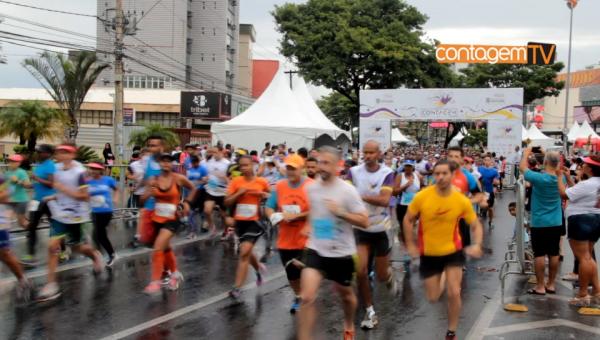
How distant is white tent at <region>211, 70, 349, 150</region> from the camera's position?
25406mm

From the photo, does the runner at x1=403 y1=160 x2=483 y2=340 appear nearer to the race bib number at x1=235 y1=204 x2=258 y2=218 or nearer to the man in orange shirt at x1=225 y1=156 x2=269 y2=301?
the man in orange shirt at x1=225 y1=156 x2=269 y2=301

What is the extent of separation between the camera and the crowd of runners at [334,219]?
19.3 feet

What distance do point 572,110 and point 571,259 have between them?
3552 inches

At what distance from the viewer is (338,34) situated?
40.7m

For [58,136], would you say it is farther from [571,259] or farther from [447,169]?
[447,169]

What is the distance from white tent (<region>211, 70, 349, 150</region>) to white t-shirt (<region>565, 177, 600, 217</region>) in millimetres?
17572

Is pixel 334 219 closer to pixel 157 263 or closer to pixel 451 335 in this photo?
pixel 451 335

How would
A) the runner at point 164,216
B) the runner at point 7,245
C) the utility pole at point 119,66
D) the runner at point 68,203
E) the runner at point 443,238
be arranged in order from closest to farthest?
the runner at point 443,238
the runner at point 7,245
the runner at point 164,216
the runner at point 68,203
the utility pole at point 119,66

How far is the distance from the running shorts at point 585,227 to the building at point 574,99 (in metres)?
86.8

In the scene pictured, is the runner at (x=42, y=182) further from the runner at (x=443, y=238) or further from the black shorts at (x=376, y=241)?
the runner at (x=443, y=238)

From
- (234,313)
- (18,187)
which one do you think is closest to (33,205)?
(18,187)

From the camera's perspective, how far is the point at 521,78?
160 feet

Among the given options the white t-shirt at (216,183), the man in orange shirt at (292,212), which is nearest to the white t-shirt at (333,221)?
the man in orange shirt at (292,212)

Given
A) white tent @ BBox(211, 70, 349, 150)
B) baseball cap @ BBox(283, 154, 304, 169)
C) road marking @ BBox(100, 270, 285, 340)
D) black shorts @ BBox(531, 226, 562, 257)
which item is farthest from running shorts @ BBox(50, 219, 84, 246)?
white tent @ BBox(211, 70, 349, 150)
